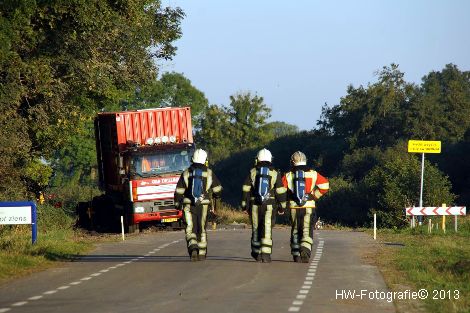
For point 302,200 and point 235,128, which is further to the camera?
point 235,128

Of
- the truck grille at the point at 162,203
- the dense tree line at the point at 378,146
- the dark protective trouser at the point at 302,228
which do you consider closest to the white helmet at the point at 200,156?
the dark protective trouser at the point at 302,228

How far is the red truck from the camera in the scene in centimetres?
3728

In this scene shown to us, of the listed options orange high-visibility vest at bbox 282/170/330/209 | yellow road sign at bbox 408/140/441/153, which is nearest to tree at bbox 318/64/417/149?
yellow road sign at bbox 408/140/441/153

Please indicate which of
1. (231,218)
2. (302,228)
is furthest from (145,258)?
(231,218)

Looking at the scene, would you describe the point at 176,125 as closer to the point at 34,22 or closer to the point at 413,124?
the point at 34,22

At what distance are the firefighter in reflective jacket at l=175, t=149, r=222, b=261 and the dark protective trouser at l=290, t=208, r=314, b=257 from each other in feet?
5.13

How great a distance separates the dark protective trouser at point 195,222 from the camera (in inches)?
840

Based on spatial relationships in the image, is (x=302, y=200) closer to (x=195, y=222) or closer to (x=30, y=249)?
(x=195, y=222)

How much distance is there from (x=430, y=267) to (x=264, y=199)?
3.38m

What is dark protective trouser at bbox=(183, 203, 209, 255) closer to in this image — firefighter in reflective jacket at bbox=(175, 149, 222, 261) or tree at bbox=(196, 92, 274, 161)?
firefighter in reflective jacket at bbox=(175, 149, 222, 261)

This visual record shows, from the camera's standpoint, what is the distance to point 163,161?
37250 mm

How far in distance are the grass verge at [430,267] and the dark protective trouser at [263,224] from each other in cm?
218

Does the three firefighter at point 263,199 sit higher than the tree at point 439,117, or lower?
lower

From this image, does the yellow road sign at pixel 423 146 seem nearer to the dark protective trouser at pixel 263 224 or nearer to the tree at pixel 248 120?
the dark protective trouser at pixel 263 224
